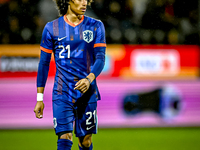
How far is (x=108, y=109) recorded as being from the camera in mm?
6418

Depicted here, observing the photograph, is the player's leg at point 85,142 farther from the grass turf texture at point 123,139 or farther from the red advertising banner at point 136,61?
the red advertising banner at point 136,61

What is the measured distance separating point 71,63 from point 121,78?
3874 millimetres

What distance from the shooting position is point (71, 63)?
271 centimetres

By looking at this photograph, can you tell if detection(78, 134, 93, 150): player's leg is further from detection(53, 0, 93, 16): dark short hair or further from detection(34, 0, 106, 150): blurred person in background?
detection(53, 0, 93, 16): dark short hair

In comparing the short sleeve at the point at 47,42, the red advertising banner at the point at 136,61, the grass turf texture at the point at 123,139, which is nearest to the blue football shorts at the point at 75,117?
the short sleeve at the point at 47,42

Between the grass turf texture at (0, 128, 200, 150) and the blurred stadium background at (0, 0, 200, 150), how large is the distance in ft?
0.06

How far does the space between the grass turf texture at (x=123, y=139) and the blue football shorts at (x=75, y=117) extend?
1973 millimetres

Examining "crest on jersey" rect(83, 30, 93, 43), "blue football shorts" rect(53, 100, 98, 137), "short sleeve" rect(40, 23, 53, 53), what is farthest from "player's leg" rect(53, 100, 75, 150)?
"crest on jersey" rect(83, 30, 93, 43)

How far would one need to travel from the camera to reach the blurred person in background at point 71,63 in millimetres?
2686

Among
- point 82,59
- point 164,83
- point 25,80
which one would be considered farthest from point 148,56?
point 82,59

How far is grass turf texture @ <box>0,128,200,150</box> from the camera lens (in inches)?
189

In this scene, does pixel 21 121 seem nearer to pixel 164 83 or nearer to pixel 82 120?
pixel 164 83

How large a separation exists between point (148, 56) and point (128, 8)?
1395 millimetres

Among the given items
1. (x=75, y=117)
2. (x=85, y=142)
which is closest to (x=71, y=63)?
(x=75, y=117)
